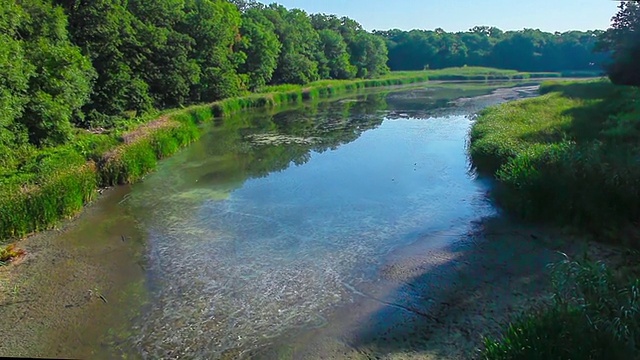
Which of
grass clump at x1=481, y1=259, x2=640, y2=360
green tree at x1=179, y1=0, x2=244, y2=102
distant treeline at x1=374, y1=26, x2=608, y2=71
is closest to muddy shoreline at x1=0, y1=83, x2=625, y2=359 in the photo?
grass clump at x1=481, y1=259, x2=640, y2=360

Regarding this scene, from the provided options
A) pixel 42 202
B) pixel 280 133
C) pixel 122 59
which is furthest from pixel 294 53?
pixel 42 202

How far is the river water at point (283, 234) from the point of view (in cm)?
672

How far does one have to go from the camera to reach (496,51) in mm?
97688

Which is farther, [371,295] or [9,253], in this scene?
[9,253]

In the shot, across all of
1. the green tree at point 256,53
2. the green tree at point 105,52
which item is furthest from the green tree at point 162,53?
the green tree at point 256,53

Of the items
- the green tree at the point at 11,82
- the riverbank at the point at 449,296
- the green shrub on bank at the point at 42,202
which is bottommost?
the riverbank at the point at 449,296

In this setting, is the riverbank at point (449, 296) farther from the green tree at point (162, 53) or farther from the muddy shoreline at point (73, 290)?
the green tree at point (162, 53)

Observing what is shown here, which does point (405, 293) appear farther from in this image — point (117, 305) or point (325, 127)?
point (325, 127)

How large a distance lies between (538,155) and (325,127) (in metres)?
16.4

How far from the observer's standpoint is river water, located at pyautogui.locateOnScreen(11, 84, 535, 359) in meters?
6.72

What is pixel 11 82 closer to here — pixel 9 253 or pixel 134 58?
pixel 9 253

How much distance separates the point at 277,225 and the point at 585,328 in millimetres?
7499

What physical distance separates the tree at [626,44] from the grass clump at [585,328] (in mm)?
20079

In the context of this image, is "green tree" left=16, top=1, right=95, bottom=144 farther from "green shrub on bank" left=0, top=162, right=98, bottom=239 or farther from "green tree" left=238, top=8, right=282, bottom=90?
"green tree" left=238, top=8, right=282, bottom=90
